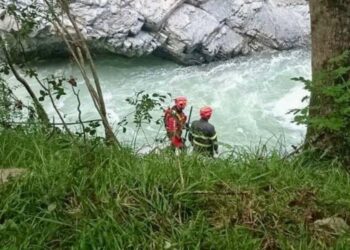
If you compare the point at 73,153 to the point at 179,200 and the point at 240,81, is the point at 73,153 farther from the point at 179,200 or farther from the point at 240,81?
the point at 240,81

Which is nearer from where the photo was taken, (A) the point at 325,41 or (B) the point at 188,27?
(A) the point at 325,41

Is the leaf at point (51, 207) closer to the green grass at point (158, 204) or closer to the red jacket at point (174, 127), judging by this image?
the green grass at point (158, 204)

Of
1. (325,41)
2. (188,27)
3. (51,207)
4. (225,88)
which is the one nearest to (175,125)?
(325,41)

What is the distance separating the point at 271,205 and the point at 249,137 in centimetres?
713

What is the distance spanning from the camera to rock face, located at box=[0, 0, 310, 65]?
1277 centimetres

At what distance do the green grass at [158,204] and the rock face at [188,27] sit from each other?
31.8 ft

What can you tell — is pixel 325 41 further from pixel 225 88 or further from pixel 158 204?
pixel 225 88

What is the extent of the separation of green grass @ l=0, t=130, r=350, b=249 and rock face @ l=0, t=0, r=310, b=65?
969 centimetres

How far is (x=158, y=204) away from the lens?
7.29 feet

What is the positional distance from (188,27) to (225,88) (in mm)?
2439

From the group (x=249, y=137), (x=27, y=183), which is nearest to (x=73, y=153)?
(x=27, y=183)

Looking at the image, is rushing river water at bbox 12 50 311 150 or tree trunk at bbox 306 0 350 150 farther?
rushing river water at bbox 12 50 311 150

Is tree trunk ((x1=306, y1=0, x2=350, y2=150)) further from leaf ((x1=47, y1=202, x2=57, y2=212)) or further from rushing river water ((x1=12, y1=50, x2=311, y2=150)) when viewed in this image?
rushing river water ((x1=12, y1=50, x2=311, y2=150))

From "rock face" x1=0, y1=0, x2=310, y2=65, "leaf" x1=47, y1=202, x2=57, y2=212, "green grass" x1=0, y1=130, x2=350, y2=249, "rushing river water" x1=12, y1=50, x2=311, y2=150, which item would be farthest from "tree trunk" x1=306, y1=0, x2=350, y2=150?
"rock face" x1=0, y1=0, x2=310, y2=65
